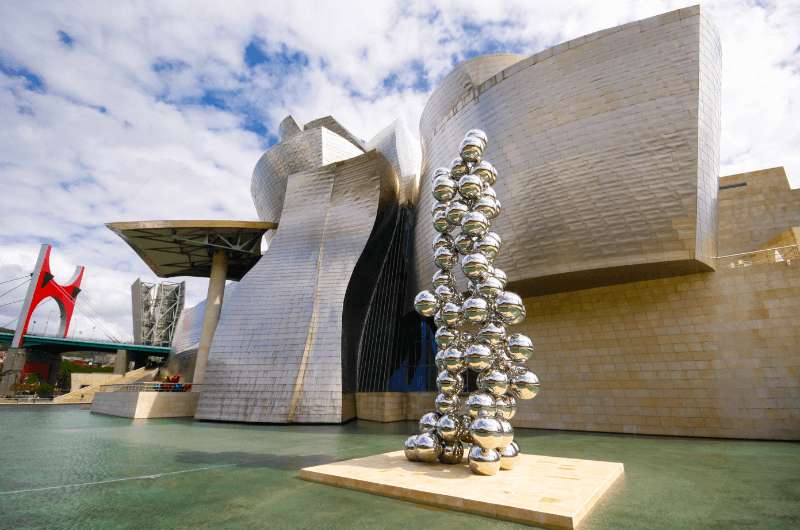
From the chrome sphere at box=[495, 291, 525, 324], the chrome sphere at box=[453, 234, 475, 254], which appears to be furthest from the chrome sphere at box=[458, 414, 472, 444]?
the chrome sphere at box=[453, 234, 475, 254]

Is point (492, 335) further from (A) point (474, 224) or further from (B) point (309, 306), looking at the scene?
(B) point (309, 306)

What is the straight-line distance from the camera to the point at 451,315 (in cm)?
581

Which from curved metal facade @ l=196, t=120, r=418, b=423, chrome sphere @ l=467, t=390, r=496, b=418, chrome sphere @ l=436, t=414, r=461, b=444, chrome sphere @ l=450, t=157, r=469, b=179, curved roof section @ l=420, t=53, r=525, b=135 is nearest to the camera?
chrome sphere @ l=467, t=390, r=496, b=418

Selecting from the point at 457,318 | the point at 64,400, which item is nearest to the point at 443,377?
the point at 457,318

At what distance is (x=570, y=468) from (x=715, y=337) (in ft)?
29.0

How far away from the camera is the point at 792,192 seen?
14.5m

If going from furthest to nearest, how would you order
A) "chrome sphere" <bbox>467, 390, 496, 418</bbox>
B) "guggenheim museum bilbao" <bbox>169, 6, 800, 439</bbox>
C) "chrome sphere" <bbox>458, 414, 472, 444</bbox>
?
"guggenheim museum bilbao" <bbox>169, 6, 800, 439</bbox> → "chrome sphere" <bbox>458, 414, 472, 444</bbox> → "chrome sphere" <bbox>467, 390, 496, 418</bbox>

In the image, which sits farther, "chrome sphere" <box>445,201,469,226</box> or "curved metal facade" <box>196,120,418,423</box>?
"curved metal facade" <box>196,120,418,423</box>

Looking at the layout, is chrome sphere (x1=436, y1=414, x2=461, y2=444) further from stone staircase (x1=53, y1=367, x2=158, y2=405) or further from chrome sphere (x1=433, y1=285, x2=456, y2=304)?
stone staircase (x1=53, y1=367, x2=158, y2=405)

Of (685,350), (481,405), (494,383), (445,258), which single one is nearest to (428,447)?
(481,405)

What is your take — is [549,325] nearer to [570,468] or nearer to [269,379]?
[570,468]

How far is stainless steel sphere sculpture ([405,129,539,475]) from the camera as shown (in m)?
5.11

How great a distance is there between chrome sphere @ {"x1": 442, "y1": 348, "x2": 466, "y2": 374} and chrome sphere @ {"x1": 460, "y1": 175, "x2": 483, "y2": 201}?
92.3 inches

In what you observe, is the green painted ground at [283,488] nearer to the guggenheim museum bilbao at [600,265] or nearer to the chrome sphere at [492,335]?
the chrome sphere at [492,335]
